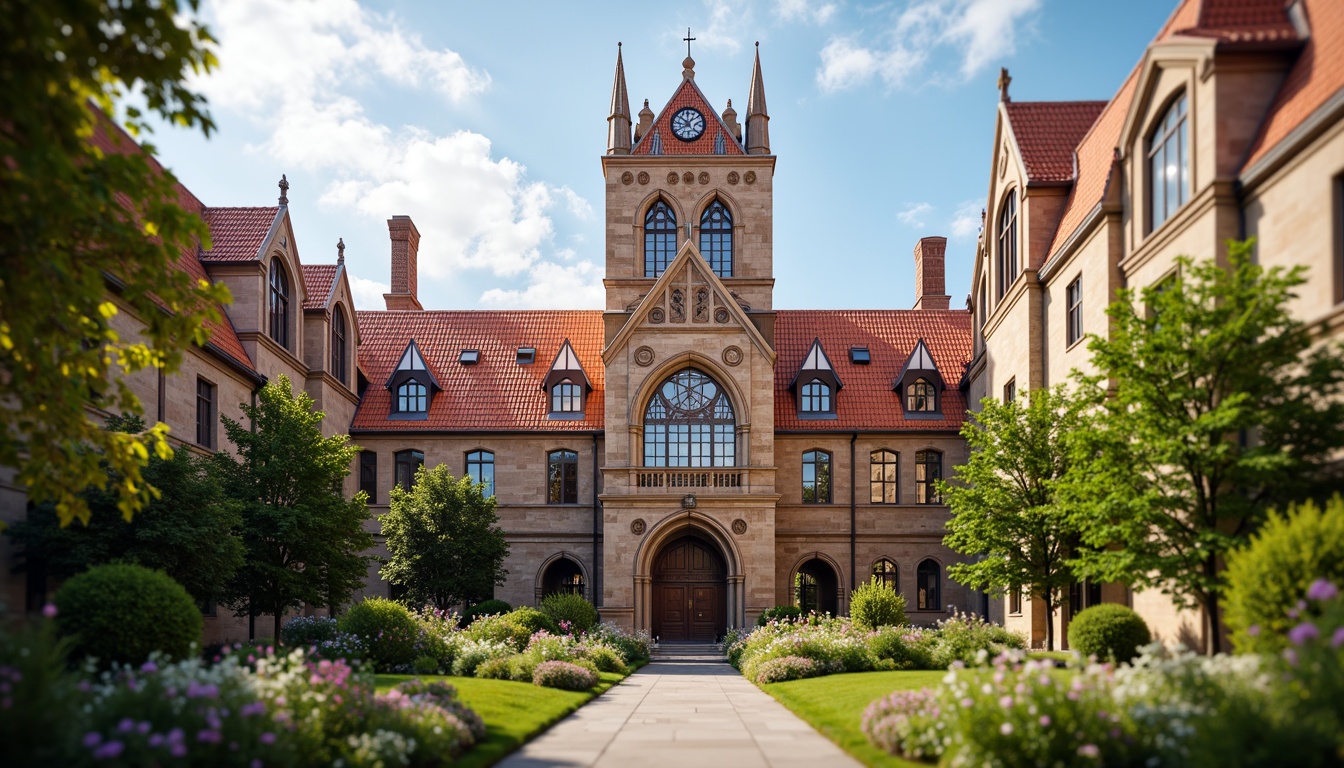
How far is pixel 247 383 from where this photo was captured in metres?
33.5

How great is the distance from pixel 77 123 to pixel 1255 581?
43.3ft

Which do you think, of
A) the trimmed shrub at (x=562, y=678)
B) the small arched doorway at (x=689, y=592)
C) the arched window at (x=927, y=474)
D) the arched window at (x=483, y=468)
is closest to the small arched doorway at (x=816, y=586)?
the small arched doorway at (x=689, y=592)

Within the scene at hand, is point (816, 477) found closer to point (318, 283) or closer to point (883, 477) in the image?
point (883, 477)

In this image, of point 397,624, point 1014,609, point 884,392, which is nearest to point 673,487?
point 884,392

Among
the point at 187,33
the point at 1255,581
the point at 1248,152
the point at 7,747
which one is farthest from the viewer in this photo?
the point at 1248,152

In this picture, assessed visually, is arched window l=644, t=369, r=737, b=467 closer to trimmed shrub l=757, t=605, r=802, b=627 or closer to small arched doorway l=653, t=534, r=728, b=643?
small arched doorway l=653, t=534, r=728, b=643

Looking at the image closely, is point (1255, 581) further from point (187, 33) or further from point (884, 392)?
point (884, 392)

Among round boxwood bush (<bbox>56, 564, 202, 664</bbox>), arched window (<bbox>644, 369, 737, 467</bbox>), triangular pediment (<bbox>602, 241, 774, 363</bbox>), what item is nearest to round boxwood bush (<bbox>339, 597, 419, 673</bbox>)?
round boxwood bush (<bbox>56, 564, 202, 664</bbox>)

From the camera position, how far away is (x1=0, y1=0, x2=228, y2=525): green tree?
400 inches

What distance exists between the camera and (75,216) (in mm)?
11391

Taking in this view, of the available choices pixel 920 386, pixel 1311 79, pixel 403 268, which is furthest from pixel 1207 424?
pixel 403 268

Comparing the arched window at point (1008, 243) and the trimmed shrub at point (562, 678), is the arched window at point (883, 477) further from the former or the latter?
the trimmed shrub at point (562, 678)

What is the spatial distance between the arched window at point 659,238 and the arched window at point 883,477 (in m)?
10.7

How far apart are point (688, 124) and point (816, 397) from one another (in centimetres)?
1157
